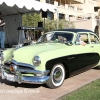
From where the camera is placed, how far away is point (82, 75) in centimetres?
749

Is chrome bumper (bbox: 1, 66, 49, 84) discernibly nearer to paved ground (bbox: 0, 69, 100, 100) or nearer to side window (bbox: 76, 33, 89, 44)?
paved ground (bbox: 0, 69, 100, 100)

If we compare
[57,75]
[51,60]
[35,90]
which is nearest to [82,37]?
[57,75]

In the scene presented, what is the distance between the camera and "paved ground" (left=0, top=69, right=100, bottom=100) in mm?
5316

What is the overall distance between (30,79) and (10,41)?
1100 centimetres

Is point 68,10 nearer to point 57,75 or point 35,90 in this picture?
point 57,75

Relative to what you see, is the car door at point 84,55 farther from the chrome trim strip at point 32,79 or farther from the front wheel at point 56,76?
the chrome trim strip at point 32,79

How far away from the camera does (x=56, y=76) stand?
5.92 metres

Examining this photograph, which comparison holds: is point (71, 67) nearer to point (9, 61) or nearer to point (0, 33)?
point (9, 61)

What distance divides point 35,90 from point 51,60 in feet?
2.85

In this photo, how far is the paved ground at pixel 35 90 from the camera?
5.32 m

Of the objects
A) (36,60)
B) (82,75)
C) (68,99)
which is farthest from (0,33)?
(68,99)

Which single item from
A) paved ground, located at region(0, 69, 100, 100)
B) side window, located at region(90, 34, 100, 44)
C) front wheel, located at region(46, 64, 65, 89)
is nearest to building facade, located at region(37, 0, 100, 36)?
side window, located at region(90, 34, 100, 44)

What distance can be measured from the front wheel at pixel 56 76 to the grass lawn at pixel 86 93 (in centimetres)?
58

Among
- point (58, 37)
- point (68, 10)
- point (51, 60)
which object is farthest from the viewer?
point (68, 10)
